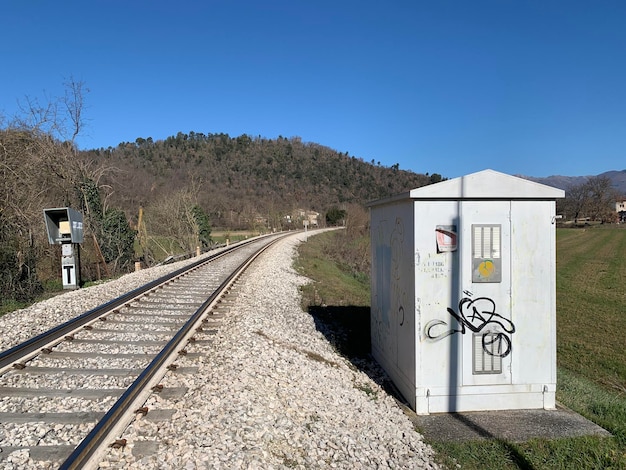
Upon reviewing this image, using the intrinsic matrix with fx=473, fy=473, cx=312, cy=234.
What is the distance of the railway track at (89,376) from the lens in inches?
154

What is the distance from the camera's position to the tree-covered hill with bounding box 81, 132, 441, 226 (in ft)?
340

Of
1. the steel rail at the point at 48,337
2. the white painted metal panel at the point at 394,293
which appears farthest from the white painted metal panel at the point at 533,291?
the steel rail at the point at 48,337

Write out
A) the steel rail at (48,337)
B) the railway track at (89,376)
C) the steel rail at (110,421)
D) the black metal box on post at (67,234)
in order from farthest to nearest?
the black metal box on post at (67,234) < the steel rail at (48,337) < the railway track at (89,376) < the steel rail at (110,421)

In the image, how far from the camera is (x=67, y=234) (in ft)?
48.9

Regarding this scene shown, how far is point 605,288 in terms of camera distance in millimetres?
28844

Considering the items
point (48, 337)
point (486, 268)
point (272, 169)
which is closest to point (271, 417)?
point (486, 268)

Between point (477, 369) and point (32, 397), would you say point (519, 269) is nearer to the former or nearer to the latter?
point (477, 369)

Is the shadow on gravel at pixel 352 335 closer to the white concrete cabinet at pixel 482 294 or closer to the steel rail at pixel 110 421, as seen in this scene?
the white concrete cabinet at pixel 482 294

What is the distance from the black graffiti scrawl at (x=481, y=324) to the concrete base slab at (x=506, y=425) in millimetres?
784

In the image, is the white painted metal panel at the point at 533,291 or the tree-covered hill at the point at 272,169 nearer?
the white painted metal panel at the point at 533,291

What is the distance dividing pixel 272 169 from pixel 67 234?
398ft

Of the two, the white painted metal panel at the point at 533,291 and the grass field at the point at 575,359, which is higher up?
the white painted metal panel at the point at 533,291

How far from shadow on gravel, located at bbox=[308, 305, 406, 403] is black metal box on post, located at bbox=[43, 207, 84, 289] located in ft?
26.6

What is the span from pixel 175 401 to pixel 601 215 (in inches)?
5235
